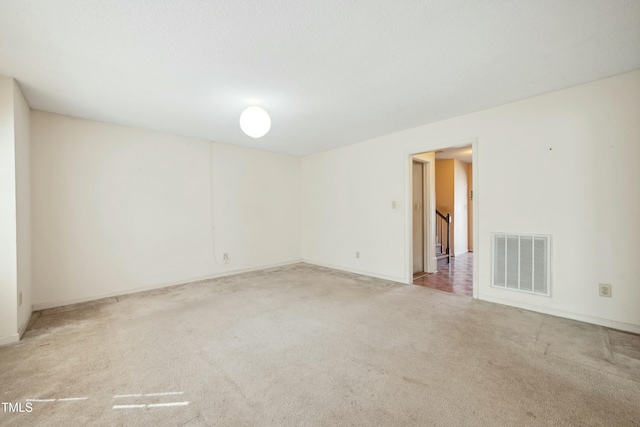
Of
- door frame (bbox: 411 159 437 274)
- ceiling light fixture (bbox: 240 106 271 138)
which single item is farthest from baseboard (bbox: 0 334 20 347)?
door frame (bbox: 411 159 437 274)

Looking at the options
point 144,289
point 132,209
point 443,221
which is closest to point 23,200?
point 132,209

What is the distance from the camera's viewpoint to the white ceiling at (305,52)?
1.61 meters

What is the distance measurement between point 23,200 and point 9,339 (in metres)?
1.34

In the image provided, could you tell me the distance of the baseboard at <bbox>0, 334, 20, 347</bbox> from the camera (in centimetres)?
229

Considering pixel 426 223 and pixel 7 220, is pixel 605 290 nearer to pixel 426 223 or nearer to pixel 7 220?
pixel 426 223

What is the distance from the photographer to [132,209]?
12.5 ft

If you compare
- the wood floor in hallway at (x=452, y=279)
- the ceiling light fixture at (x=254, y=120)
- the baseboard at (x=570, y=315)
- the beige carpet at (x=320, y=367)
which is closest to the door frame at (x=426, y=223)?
the wood floor in hallway at (x=452, y=279)

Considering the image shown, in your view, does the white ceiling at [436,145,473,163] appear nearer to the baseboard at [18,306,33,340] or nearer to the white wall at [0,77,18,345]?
the white wall at [0,77,18,345]

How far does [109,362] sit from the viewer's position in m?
2.03

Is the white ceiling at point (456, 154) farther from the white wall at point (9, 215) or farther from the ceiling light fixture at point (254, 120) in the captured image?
the white wall at point (9, 215)

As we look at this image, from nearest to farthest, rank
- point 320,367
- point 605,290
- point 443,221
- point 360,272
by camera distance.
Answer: point 320,367 < point 605,290 < point 360,272 < point 443,221

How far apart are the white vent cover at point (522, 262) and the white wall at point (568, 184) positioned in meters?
0.07

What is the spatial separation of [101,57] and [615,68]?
14.3 ft

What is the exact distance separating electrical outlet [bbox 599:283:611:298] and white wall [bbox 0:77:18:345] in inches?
215
